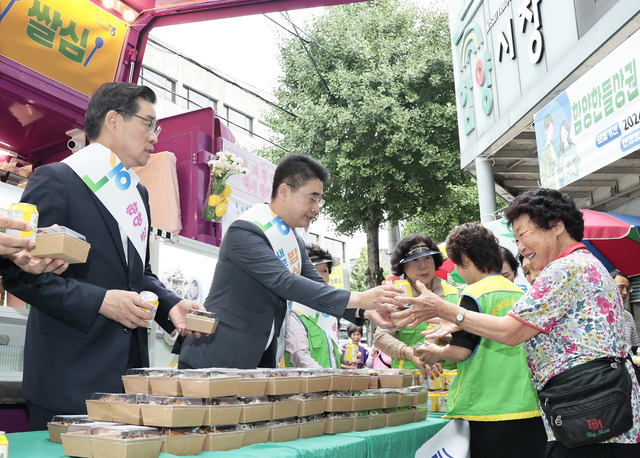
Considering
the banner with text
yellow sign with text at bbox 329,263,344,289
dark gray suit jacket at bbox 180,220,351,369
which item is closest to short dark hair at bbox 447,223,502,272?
dark gray suit jacket at bbox 180,220,351,369

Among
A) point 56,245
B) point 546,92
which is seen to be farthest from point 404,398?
point 546,92

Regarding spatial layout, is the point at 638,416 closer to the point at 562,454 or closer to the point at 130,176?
the point at 562,454

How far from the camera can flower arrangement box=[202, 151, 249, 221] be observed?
4965 millimetres

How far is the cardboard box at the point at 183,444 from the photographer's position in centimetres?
166

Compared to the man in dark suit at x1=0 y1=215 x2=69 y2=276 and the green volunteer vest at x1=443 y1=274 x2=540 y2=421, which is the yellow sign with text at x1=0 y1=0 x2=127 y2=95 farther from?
the green volunteer vest at x1=443 y1=274 x2=540 y2=421

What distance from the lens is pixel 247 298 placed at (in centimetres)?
265

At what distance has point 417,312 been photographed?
8.89ft

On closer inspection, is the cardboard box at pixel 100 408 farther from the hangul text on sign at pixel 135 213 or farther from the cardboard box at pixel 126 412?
the hangul text on sign at pixel 135 213

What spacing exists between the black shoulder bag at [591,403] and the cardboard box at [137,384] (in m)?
1.50

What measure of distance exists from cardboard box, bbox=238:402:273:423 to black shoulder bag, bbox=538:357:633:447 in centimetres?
109

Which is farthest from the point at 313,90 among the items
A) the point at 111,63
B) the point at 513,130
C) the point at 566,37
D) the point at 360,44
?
the point at 111,63

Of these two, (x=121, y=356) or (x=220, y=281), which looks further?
(x=220, y=281)

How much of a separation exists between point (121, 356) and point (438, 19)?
16827mm

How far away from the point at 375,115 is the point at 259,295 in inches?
516
